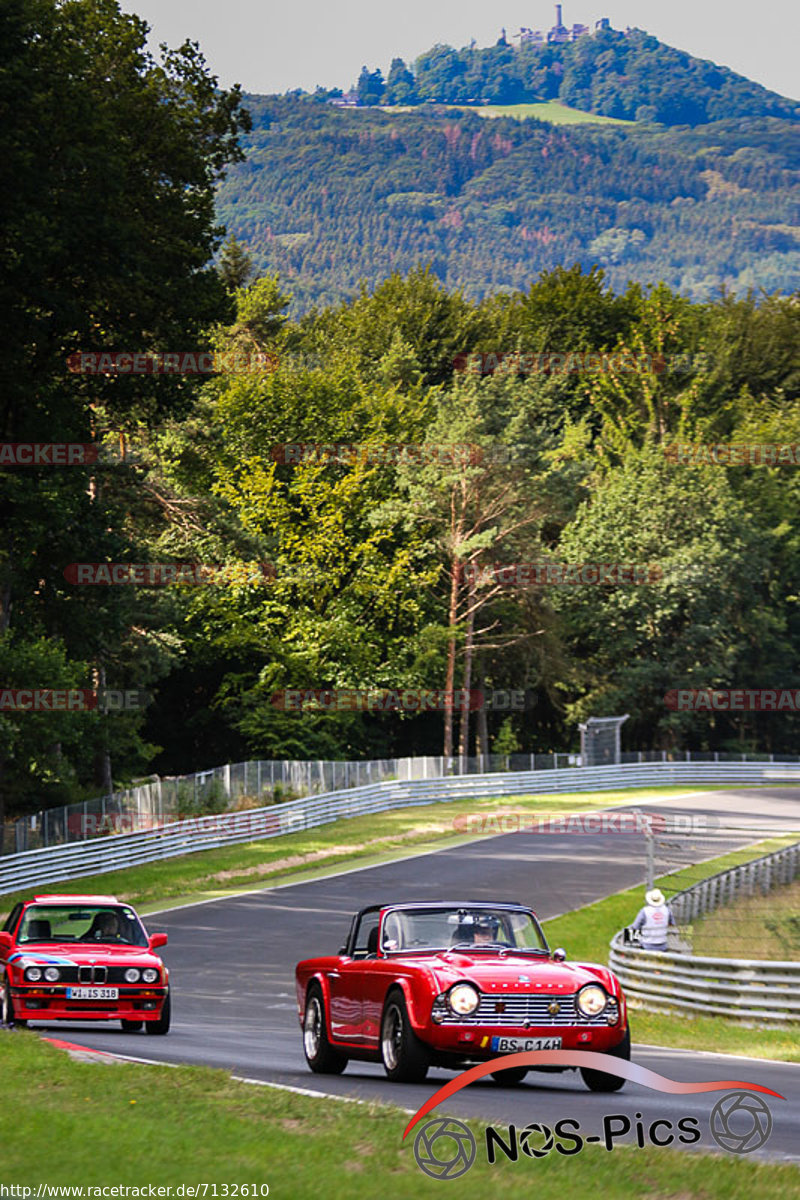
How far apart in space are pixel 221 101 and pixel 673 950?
22.2 meters

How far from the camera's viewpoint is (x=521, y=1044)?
10.9 metres

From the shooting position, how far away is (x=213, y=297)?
115 ft

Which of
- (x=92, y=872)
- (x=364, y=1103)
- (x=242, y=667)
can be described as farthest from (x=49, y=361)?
(x=242, y=667)

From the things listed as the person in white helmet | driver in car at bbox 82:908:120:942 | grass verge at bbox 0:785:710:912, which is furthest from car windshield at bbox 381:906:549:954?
grass verge at bbox 0:785:710:912

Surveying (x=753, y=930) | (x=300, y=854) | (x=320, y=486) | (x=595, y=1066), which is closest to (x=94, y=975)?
(x=595, y=1066)

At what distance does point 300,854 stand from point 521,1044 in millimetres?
33924

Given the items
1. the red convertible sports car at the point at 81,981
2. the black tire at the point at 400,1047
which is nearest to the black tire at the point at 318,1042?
the black tire at the point at 400,1047

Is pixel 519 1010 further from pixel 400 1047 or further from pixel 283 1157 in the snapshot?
pixel 283 1157

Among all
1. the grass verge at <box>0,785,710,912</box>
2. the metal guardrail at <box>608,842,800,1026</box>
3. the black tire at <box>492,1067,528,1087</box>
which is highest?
the black tire at <box>492,1067,528,1087</box>

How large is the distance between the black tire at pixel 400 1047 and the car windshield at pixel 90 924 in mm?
5643

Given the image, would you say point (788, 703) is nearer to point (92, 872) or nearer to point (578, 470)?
point (578, 470)

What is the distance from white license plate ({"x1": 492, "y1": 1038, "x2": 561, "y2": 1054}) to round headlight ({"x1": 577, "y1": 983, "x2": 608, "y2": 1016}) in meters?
0.30

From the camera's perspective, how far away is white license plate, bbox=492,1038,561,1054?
1088 centimetres

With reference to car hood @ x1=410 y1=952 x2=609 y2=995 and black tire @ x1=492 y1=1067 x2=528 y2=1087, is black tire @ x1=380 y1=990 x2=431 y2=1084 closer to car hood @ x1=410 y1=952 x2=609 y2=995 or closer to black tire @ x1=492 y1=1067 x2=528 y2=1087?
car hood @ x1=410 y1=952 x2=609 y2=995
